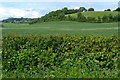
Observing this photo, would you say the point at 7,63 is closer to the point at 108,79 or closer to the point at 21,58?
the point at 21,58

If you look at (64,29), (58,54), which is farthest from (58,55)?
(64,29)

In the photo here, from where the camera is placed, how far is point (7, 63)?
6883 millimetres

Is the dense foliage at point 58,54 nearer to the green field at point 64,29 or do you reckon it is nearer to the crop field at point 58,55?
the crop field at point 58,55

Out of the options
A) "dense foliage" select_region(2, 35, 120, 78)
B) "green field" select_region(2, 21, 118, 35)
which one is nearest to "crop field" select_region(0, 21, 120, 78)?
"dense foliage" select_region(2, 35, 120, 78)

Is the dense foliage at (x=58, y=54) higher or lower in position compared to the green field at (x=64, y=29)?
lower

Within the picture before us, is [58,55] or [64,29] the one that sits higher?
[64,29]

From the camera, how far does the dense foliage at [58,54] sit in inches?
256

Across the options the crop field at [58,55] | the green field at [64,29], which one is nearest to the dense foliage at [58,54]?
the crop field at [58,55]

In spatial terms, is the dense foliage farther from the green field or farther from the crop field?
the green field

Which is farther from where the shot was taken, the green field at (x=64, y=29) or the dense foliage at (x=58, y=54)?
the green field at (x=64, y=29)

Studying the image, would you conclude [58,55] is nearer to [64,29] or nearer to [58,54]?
[58,54]

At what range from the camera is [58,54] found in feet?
22.6

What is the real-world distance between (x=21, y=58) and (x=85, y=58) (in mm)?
1961

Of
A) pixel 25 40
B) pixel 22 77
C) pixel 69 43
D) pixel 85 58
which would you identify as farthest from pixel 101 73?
pixel 25 40
